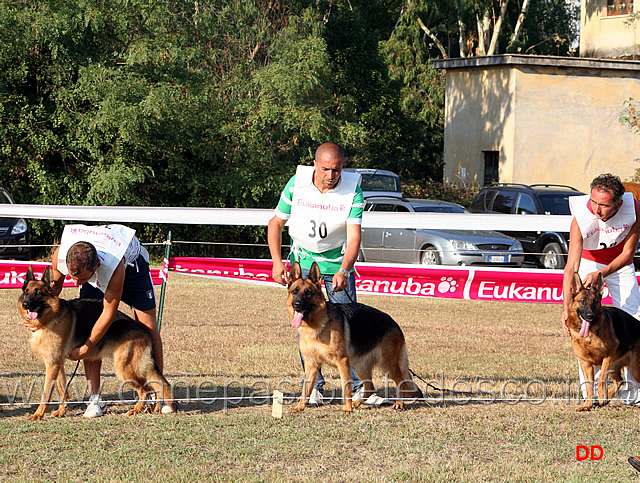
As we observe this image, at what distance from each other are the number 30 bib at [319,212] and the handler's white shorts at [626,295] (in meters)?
1.96

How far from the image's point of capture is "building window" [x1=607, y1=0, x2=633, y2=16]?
33.2 meters

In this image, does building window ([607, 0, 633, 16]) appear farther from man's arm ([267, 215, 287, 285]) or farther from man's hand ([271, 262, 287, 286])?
man's hand ([271, 262, 287, 286])

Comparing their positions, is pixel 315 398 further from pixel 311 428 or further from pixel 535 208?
pixel 535 208

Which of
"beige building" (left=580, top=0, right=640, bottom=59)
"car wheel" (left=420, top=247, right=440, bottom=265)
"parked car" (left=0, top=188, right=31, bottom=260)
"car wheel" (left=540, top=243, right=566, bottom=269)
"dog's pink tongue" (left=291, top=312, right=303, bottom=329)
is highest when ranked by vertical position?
"beige building" (left=580, top=0, right=640, bottom=59)

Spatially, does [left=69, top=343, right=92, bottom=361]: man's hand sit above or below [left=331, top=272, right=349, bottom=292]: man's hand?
below

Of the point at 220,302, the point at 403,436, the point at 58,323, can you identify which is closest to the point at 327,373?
the point at 403,436

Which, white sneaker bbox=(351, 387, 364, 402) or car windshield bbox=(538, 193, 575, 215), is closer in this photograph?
white sneaker bbox=(351, 387, 364, 402)

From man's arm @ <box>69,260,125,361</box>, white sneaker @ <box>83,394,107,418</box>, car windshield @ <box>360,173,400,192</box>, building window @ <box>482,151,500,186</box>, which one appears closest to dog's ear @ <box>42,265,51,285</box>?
man's arm @ <box>69,260,125,361</box>

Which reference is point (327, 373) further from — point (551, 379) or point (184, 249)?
point (184, 249)

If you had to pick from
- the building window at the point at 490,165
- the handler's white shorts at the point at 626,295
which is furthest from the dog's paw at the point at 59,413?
the building window at the point at 490,165

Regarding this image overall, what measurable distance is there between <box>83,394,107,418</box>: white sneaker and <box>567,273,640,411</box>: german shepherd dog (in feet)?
11.8

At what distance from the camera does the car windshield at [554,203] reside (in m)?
18.6

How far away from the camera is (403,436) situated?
5.84 meters

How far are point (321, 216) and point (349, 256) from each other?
392 mm
